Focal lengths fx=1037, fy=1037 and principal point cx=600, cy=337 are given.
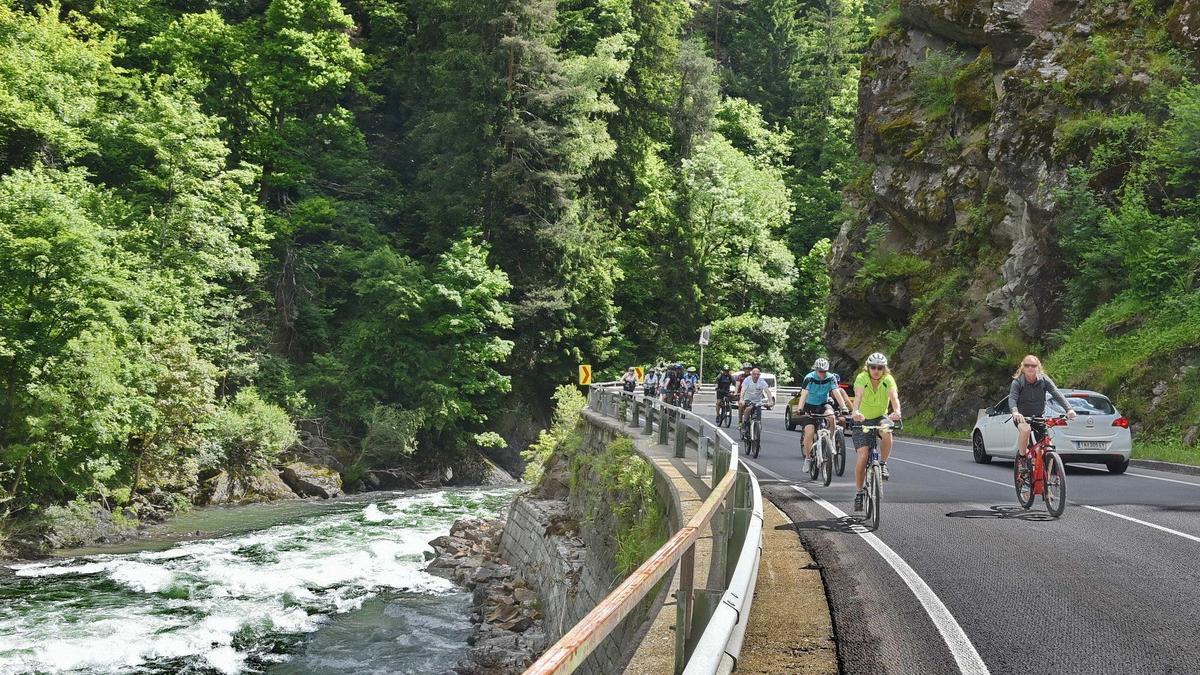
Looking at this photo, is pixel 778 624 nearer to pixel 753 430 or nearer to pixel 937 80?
pixel 753 430

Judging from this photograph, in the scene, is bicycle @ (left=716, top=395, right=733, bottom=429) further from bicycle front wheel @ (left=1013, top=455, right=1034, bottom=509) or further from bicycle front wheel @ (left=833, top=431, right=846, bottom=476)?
bicycle front wheel @ (left=1013, top=455, right=1034, bottom=509)

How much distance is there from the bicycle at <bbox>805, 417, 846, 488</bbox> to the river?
6657mm

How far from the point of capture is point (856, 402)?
38.9ft

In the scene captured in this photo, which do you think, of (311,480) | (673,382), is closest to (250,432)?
(311,480)

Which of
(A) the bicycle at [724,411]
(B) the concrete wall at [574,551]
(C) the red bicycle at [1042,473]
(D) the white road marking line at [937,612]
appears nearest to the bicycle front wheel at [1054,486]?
(C) the red bicycle at [1042,473]

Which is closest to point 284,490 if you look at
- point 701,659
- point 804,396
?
point 804,396

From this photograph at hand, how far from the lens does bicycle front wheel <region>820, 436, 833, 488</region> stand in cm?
1614

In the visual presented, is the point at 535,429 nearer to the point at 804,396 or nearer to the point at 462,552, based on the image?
the point at 462,552

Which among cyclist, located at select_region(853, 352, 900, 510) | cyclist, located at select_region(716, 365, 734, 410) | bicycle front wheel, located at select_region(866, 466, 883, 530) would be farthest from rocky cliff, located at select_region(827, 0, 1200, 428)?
bicycle front wheel, located at select_region(866, 466, 883, 530)

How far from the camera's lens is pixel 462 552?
25250 mm

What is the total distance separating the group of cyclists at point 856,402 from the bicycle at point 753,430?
128 millimetres

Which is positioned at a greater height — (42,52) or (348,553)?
(42,52)

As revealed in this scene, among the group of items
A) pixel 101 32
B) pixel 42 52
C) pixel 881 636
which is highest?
pixel 101 32

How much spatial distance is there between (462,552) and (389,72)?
34.1m
